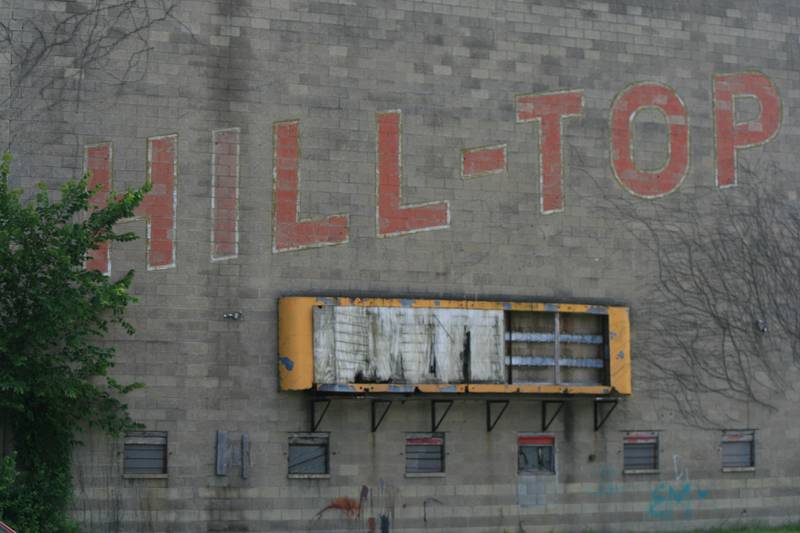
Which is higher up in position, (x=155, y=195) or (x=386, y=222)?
(x=155, y=195)

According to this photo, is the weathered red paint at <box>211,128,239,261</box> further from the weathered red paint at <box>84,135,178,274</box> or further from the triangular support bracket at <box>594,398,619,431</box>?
the triangular support bracket at <box>594,398,619,431</box>

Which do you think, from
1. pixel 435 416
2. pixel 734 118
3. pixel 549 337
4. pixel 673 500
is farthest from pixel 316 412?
pixel 734 118

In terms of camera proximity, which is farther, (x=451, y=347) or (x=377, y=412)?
(x=377, y=412)

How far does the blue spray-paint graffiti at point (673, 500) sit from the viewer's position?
30125 mm

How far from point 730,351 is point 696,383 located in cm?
121

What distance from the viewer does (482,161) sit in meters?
29.4

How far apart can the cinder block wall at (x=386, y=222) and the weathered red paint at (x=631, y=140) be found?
20 centimetres

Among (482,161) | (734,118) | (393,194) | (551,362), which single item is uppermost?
(734,118)

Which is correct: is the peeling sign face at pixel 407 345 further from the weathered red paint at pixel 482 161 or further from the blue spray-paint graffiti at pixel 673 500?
the blue spray-paint graffiti at pixel 673 500

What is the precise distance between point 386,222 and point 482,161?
8.70 feet

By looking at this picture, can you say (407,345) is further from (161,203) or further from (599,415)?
(161,203)

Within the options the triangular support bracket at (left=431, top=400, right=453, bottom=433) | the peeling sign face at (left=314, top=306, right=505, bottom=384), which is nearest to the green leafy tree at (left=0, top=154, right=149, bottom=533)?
the peeling sign face at (left=314, top=306, right=505, bottom=384)

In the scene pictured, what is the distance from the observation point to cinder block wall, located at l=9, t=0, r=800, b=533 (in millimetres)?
26688

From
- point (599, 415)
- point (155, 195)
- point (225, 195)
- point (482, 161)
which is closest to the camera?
point (155, 195)
